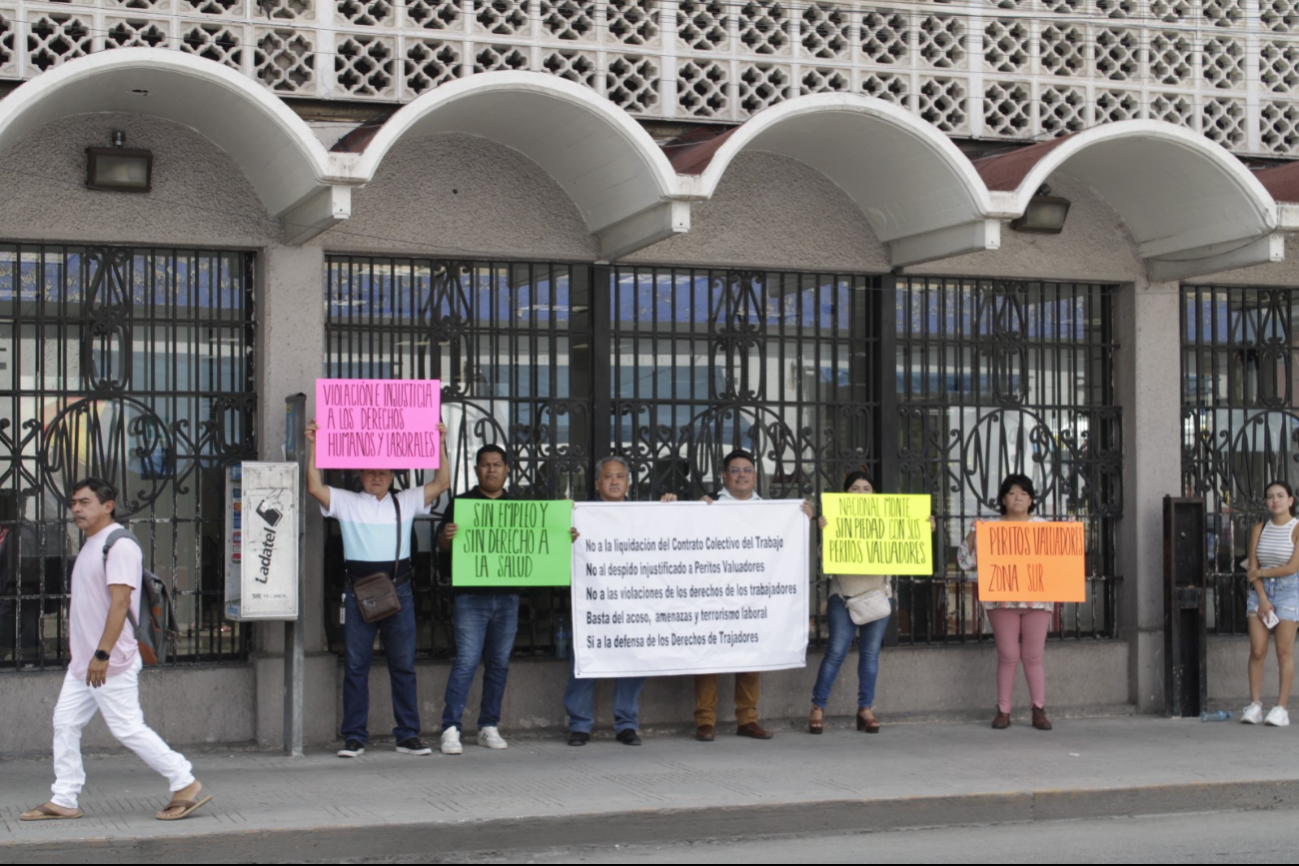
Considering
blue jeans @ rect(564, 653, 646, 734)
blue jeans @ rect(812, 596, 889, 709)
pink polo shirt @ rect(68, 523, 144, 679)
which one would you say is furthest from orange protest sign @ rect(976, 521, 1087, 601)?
pink polo shirt @ rect(68, 523, 144, 679)

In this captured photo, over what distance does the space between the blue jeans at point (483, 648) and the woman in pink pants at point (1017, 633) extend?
130 inches

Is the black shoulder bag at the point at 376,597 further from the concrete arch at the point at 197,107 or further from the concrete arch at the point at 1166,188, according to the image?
the concrete arch at the point at 1166,188

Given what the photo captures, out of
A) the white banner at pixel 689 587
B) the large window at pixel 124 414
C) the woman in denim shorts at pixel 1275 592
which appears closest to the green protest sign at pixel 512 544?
the white banner at pixel 689 587

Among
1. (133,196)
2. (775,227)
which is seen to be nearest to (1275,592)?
(775,227)

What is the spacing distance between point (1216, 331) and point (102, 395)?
26.5 ft

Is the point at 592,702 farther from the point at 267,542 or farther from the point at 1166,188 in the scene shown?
the point at 1166,188

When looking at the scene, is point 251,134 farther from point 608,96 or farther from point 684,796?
point 684,796

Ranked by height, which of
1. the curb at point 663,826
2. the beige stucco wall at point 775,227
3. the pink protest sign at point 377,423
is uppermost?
the beige stucco wall at point 775,227

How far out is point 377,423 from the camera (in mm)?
10250

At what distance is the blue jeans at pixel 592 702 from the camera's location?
1091 centimetres

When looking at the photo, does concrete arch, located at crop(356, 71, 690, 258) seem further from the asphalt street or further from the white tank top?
the white tank top

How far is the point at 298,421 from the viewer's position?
10.3 m

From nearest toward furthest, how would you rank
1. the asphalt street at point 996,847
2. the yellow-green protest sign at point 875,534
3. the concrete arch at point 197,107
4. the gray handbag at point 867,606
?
the asphalt street at point 996,847
the concrete arch at point 197,107
the yellow-green protest sign at point 875,534
the gray handbag at point 867,606

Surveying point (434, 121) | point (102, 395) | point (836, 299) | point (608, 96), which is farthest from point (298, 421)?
point (836, 299)
